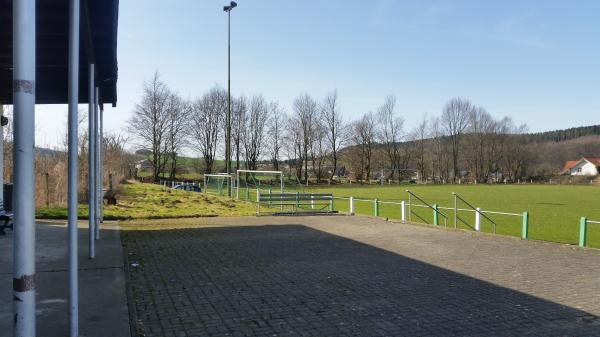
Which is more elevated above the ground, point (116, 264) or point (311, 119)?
point (311, 119)

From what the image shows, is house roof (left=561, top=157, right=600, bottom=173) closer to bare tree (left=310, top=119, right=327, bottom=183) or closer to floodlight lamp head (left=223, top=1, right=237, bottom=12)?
bare tree (left=310, top=119, right=327, bottom=183)

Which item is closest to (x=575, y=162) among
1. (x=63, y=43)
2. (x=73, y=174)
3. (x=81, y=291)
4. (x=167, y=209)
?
(x=167, y=209)

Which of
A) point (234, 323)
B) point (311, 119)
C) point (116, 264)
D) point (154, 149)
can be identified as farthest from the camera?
point (311, 119)

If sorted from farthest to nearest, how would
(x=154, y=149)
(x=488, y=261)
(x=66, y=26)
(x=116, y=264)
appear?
1. (x=154, y=149)
2. (x=488, y=261)
3. (x=116, y=264)
4. (x=66, y=26)

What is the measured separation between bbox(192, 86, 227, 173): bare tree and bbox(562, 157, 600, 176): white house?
293ft

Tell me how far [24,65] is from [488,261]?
8997 millimetres

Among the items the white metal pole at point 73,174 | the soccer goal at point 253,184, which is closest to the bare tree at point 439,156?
the soccer goal at point 253,184

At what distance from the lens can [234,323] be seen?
5.38 metres

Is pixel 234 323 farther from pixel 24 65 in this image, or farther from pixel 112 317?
pixel 24 65

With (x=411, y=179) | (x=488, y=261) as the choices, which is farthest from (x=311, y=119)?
(x=488, y=261)

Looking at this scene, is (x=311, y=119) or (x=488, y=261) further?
(x=311, y=119)

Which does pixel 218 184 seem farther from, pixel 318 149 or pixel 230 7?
pixel 318 149

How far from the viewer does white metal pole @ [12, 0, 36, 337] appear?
3.08 meters

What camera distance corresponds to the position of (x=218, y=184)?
125 ft
